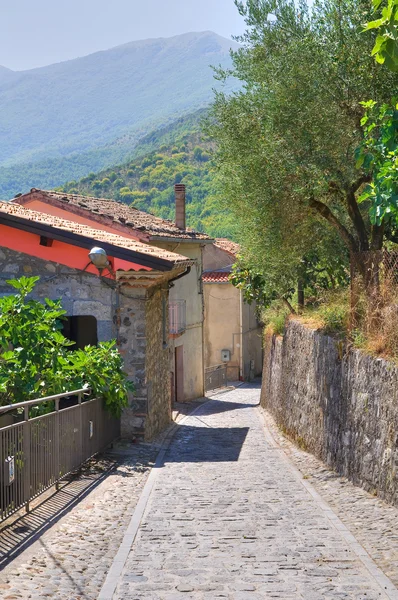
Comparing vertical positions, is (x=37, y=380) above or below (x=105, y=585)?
above

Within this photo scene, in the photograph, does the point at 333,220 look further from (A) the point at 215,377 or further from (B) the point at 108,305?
(A) the point at 215,377

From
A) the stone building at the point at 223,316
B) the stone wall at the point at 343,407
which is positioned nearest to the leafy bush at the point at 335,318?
the stone wall at the point at 343,407

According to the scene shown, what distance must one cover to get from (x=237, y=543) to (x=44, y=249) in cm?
889

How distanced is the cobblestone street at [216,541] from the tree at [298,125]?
156 inches

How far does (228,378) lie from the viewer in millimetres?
43188

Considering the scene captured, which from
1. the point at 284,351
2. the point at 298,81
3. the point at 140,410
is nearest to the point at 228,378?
the point at 284,351

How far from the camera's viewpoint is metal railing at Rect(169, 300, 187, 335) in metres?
27.5

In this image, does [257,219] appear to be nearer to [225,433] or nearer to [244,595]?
[225,433]

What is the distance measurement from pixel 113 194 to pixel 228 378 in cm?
3010

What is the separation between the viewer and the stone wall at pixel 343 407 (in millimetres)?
9875

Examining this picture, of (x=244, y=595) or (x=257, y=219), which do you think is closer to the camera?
(x=244, y=595)

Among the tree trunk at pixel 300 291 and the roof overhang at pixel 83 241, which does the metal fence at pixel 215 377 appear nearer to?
the tree trunk at pixel 300 291

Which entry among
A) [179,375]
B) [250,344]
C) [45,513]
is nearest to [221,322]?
[250,344]

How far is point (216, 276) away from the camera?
139ft
